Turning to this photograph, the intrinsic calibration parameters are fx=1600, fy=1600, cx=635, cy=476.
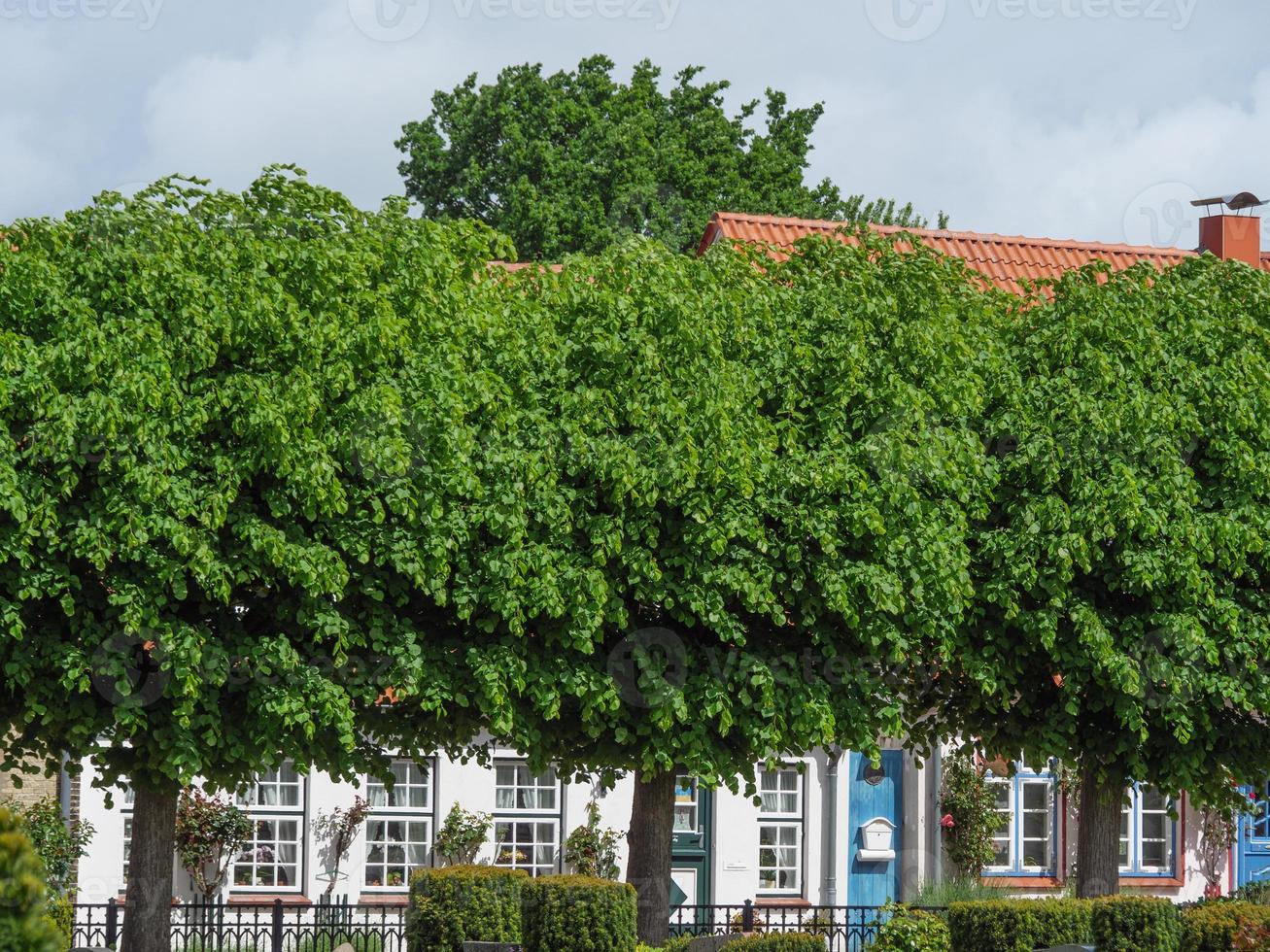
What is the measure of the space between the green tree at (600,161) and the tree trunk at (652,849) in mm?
18238

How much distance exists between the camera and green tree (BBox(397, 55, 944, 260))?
34031 millimetres

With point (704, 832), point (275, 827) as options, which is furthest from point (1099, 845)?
point (275, 827)

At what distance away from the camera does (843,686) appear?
15.4 metres

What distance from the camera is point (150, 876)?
14.7m

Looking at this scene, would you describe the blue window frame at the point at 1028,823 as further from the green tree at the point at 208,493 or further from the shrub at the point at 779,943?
the green tree at the point at 208,493

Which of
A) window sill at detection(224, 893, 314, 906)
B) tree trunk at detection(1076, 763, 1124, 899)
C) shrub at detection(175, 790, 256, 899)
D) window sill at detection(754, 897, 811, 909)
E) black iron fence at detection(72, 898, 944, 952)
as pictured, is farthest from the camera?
window sill at detection(754, 897, 811, 909)

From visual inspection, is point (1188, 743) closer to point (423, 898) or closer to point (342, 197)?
point (423, 898)

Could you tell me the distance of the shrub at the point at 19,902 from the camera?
20.0ft

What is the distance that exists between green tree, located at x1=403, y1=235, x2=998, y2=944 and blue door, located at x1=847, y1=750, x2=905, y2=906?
7981 mm

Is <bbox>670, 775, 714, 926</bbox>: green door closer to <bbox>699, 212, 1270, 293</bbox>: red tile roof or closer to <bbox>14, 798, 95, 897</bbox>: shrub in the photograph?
<bbox>699, 212, 1270, 293</bbox>: red tile roof

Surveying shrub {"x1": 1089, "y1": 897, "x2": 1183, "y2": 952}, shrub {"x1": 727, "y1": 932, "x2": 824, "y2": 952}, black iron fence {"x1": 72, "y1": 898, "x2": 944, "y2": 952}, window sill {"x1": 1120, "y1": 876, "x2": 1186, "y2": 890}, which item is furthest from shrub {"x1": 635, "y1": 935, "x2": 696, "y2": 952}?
window sill {"x1": 1120, "y1": 876, "x2": 1186, "y2": 890}

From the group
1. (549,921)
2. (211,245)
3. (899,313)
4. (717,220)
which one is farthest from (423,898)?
(717,220)

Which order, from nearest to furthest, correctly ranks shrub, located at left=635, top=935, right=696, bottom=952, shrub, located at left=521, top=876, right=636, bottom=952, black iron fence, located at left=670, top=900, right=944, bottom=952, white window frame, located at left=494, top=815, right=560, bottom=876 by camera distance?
shrub, located at left=635, top=935, right=696, bottom=952 → shrub, located at left=521, top=876, right=636, bottom=952 → black iron fence, located at left=670, top=900, right=944, bottom=952 → white window frame, located at left=494, top=815, right=560, bottom=876

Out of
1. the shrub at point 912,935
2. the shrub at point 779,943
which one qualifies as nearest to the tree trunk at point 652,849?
the shrub at point 779,943
